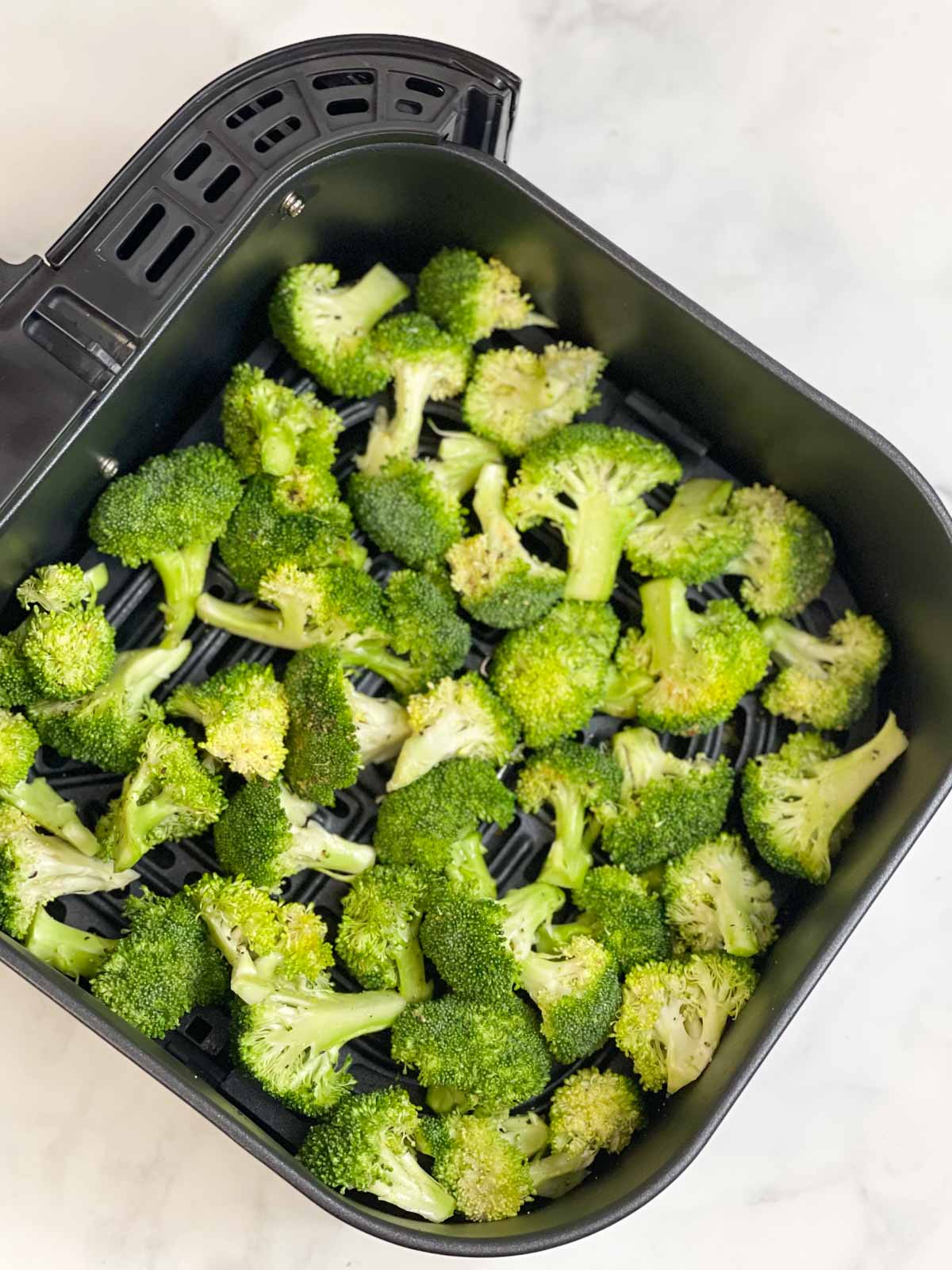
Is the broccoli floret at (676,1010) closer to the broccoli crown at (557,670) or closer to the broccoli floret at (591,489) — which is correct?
the broccoli crown at (557,670)

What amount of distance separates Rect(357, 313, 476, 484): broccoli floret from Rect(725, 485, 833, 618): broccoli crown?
0.42 m

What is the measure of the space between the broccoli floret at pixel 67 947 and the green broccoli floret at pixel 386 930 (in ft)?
0.97

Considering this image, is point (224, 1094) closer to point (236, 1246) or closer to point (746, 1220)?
point (236, 1246)

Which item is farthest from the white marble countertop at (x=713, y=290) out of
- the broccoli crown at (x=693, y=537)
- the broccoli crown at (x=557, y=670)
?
the broccoli crown at (x=557, y=670)

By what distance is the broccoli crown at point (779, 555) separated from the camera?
154 cm

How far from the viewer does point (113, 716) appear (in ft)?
4.80

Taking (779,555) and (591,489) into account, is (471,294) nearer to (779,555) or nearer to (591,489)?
Answer: (591,489)

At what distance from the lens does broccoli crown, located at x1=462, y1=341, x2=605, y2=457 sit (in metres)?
1.55

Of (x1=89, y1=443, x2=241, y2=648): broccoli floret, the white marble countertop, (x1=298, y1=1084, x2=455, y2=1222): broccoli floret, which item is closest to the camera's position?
(x1=298, y1=1084, x2=455, y2=1222): broccoli floret

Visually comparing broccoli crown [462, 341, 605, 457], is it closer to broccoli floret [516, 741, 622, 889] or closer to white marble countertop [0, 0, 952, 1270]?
white marble countertop [0, 0, 952, 1270]

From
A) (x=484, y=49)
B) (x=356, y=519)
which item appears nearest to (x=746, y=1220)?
(x=356, y=519)

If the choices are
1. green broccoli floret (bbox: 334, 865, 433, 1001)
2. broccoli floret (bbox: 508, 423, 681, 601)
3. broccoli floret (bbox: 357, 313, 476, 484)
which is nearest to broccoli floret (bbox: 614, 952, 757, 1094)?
green broccoli floret (bbox: 334, 865, 433, 1001)

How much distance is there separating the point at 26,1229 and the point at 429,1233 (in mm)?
630

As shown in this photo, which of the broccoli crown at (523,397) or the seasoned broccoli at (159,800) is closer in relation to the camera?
the seasoned broccoli at (159,800)
